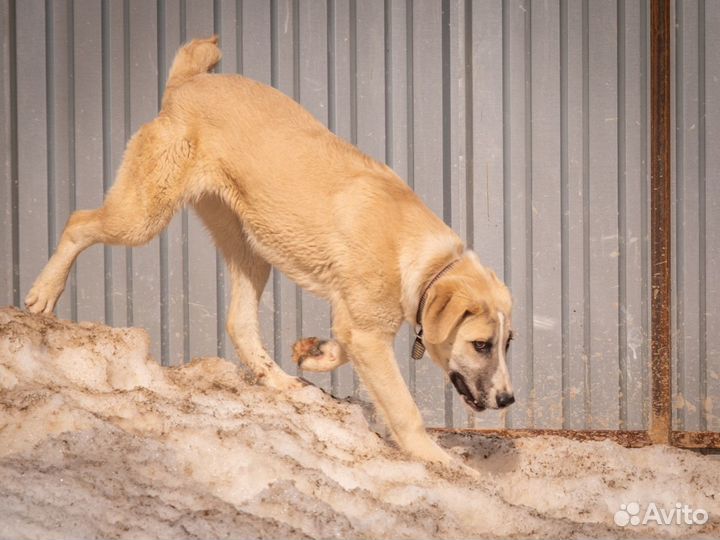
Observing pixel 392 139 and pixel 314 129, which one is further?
pixel 392 139

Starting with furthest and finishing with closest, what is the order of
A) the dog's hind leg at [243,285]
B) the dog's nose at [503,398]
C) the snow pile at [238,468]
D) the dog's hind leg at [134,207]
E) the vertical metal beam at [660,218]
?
the vertical metal beam at [660,218] → the dog's hind leg at [243,285] → the dog's hind leg at [134,207] → the dog's nose at [503,398] → the snow pile at [238,468]

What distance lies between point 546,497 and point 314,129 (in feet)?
7.46

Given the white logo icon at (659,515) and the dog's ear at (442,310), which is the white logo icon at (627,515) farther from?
the dog's ear at (442,310)

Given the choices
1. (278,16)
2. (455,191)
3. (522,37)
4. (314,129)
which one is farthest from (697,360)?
(278,16)

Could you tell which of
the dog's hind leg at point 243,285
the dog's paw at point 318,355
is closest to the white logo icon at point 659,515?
the dog's paw at point 318,355

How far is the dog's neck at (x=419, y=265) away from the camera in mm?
4941

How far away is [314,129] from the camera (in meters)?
5.43

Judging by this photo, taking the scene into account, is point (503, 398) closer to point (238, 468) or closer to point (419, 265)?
point (419, 265)

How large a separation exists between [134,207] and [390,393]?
5.68 ft

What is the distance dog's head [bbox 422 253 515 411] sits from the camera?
4707mm

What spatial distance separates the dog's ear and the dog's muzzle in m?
0.32

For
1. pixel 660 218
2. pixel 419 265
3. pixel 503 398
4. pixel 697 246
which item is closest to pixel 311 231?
pixel 419 265

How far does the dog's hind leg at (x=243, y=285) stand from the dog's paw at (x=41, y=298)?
0.94 m

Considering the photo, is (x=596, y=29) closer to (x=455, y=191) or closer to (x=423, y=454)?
(x=455, y=191)
